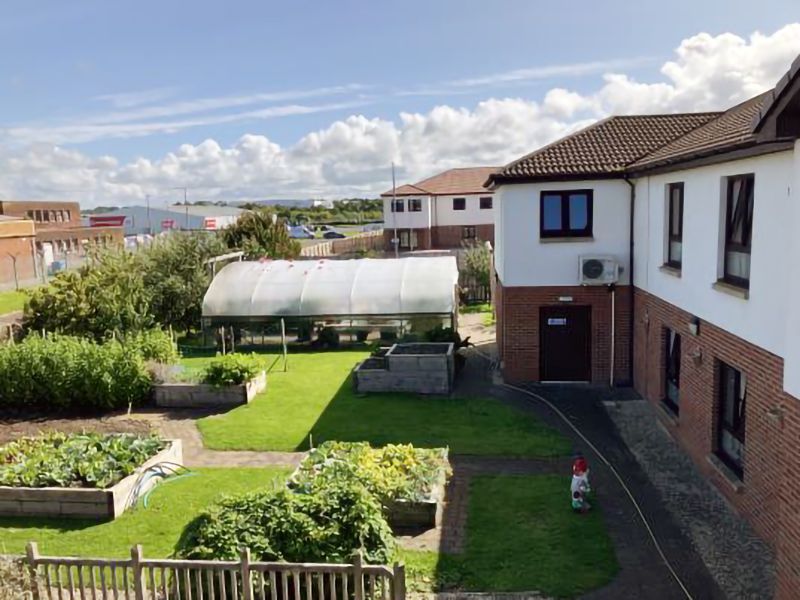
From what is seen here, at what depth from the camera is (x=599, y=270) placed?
17.3 m

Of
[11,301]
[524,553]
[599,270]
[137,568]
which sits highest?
[599,270]

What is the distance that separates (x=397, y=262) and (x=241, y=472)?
13798 mm

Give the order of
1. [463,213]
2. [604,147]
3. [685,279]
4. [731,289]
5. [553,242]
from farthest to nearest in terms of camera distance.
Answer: [463,213] < [604,147] < [553,242] < [685,279] < [731,289]

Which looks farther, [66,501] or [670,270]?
[670,270]

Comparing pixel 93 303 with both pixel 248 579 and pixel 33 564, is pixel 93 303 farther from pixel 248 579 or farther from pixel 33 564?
pixel 248 579

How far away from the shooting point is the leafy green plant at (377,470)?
32.3ft

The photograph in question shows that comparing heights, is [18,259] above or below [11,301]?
above

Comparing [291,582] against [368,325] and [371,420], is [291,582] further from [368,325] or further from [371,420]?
[368,325]

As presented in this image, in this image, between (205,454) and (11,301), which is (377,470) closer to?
(205,454)

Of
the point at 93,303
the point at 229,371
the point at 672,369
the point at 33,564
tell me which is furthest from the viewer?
the point at 93,303

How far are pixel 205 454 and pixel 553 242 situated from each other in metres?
9.75

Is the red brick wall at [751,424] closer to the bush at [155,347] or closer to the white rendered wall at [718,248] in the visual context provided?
the white rendered wall at [718,248]

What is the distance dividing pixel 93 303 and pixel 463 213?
41117 millimetres

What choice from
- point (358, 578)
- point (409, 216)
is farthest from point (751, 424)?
point (409, 216)
